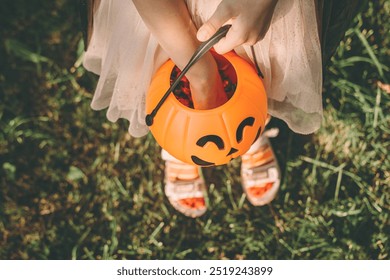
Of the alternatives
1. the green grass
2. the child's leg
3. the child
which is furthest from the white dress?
the green grass

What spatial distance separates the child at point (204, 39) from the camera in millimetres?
1109

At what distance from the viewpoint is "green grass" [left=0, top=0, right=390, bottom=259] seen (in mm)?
1840

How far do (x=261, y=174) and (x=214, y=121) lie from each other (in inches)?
25.3

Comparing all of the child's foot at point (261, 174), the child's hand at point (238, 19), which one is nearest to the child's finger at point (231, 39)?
the child's hand at point (238, 19)

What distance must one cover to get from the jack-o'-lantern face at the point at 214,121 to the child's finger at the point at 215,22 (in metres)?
0.24

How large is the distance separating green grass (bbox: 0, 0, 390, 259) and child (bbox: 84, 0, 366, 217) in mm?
271

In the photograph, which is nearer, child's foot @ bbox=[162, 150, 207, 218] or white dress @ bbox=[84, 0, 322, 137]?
white dress @ bbox=[84, 0, 322, 137]

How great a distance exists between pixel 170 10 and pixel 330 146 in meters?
1.08

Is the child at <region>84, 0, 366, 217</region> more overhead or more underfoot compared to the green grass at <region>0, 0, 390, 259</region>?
more overhead

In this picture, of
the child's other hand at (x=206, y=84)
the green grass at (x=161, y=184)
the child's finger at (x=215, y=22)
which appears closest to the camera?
the child's finger at (x=215, y=22)

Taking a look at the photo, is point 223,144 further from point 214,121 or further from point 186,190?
point 186,190

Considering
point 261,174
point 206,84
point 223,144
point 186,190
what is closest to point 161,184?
point 186,190

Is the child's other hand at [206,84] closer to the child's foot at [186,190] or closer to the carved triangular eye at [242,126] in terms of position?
the carved triangular eye at [242,126]

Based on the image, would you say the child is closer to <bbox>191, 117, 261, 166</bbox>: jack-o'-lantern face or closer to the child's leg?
<bbox>191, 117, 261, 166</bbox>: jack-o'-lantern face
